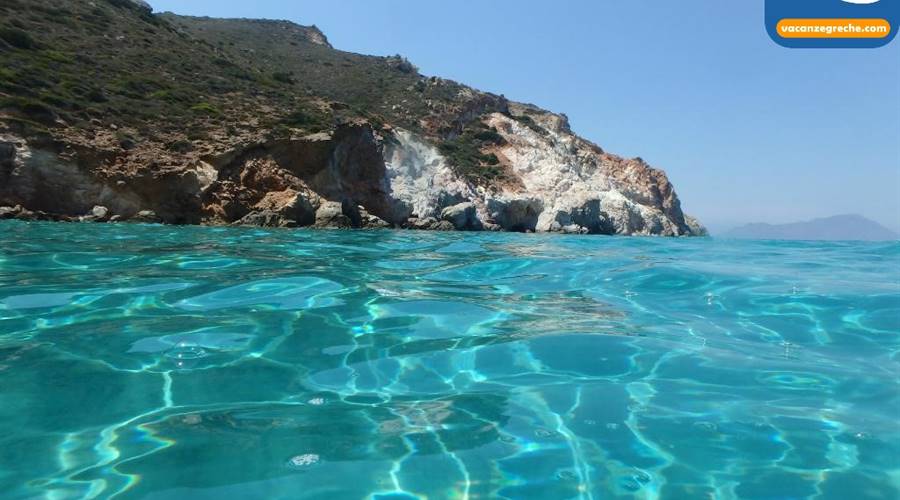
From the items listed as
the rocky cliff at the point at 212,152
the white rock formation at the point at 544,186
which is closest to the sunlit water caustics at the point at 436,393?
the rocky cliff at the point at 212,152

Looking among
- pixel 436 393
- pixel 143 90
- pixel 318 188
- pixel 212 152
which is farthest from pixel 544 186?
pixel 436 393

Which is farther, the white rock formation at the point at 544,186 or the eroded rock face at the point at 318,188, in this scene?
the white rock formation at the point at 544,186

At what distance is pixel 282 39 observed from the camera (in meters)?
66.2

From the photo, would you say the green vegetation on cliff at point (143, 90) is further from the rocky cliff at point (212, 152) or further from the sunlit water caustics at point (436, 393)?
the sunlit water caustics at point (436, 393)

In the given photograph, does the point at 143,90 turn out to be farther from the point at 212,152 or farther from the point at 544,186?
the point at 544,186

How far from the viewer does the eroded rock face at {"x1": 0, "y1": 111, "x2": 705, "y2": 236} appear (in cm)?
1878

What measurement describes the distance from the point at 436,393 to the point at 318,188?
904 inches

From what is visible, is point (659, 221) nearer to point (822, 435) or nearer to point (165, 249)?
point (165, 249)

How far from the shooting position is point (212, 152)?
72.9 ft

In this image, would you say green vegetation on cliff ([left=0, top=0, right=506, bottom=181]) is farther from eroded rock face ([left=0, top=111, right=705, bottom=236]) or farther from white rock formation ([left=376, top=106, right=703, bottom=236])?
white rock formation ([left=376, top=106, right=703, bottom=236])

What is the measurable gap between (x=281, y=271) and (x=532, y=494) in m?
5.21

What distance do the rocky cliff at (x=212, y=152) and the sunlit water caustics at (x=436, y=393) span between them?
55.0ft

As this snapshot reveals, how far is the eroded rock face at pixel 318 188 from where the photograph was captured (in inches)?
739

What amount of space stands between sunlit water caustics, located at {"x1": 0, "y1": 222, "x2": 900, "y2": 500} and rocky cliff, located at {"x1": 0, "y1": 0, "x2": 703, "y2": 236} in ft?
55.0
